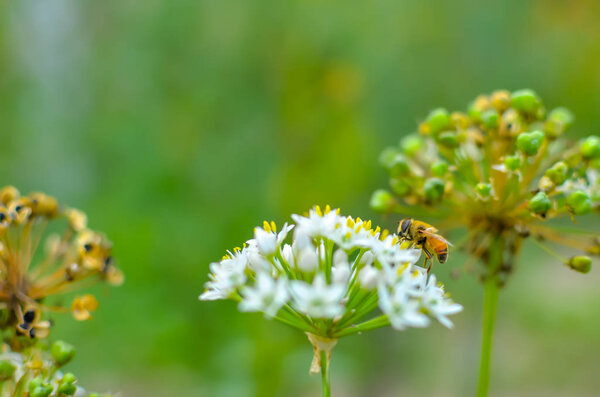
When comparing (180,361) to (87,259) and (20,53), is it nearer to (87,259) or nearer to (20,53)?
(87,259)

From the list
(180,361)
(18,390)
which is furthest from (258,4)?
(18,390)

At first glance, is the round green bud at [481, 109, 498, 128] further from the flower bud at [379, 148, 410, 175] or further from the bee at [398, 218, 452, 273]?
the bee at [398, 218, 452, 273]

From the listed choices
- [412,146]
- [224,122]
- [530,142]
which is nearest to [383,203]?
[412,146]

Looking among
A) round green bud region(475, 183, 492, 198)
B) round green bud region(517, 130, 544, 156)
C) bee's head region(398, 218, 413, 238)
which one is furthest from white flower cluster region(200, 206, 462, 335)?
round green bud region(517, 130, 544, 156)

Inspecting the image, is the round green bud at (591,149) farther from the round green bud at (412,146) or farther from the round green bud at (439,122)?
the round green bud at (412,146)

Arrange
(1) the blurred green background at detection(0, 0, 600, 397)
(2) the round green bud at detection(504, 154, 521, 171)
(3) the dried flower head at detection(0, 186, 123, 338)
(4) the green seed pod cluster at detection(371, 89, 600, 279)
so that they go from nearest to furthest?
(3) the dried flower head at detection(0, 186, 123, 338)
(2) the round green bud at detection(504, 154, 521, 171)
(4) the green seed pod cluster at detection(371, 89, 600, 279)
(1) the blurred green background at detection(0, 0, 600, 397)

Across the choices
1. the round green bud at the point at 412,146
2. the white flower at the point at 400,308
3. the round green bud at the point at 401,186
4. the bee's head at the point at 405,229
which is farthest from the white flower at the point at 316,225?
the round green bud at the point at 412,146
